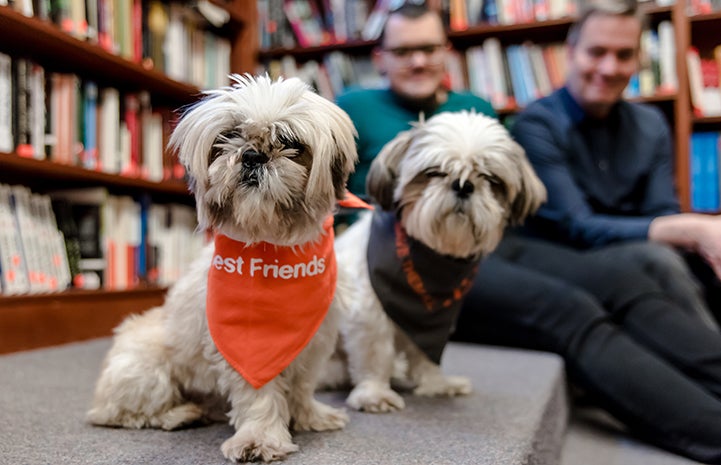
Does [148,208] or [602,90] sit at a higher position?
[602,90]

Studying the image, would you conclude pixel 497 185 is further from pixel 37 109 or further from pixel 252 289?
pixel 37 109

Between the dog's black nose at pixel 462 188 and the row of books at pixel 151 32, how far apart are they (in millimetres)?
1491

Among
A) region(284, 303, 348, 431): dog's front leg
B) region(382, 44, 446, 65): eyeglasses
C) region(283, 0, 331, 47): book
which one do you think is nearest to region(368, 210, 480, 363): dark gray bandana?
region(284, 303, 348, 431): dog's front leg

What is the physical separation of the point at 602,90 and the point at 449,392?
1.29 metres

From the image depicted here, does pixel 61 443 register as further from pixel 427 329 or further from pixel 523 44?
pixel 523 44

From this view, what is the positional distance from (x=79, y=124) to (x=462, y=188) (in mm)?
1611

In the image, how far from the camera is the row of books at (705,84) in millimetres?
2793

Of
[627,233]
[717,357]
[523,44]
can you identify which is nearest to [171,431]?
[717,357]

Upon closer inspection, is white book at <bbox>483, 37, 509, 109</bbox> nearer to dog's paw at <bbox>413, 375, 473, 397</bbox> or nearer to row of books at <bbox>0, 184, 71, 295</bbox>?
dog's paw at <bbox>413, 375, 473, 397</bbox>

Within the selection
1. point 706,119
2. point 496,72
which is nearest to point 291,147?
point 496,72

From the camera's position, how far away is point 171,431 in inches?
44.6

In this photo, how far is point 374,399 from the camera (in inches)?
51.2

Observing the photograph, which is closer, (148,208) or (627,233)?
(627,233)

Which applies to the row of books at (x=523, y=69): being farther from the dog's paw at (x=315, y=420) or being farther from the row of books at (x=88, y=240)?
the dog's paw at (x=315, y=420)
